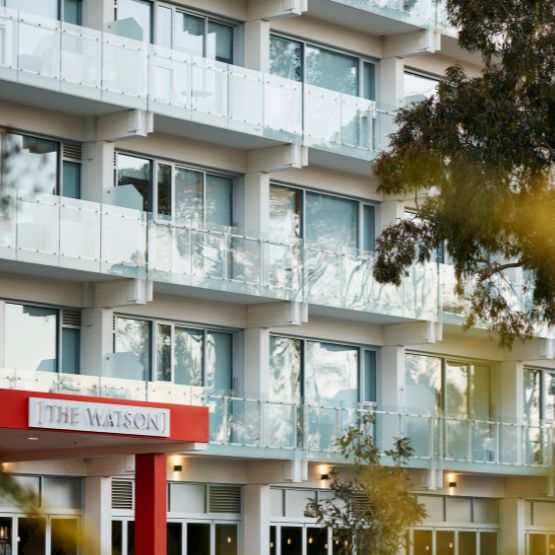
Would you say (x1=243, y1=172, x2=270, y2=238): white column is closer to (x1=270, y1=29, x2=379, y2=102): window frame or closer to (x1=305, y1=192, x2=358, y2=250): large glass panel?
(x1=305, y1=192, x2=358, y2=250): large glass panel

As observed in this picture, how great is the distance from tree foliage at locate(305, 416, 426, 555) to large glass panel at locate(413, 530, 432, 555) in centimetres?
694

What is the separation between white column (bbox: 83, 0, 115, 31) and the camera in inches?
1153

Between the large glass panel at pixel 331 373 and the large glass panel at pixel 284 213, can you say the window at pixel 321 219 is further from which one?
the large glass panel at pixel 331 373

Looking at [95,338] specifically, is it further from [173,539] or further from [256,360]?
[173,539]

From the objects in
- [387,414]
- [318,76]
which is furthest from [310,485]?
[318,76]

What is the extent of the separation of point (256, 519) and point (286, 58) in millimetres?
10372

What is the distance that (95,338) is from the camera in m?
29.4

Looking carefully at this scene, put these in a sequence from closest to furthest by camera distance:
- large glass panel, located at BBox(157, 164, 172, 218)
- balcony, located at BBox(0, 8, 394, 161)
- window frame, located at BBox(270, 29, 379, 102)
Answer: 1. balcony, located at BBox(0, 8, 394, 161)
2. large glass panel, located at BBox(157, 164, 172, 218)
3. window frame, located at BBox(270, 29, 379, 102)

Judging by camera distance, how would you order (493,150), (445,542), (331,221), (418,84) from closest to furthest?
(493,150)
(331,221)
(418,84)
(445,542)

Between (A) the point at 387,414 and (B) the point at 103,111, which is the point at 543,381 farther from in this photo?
(B) the point at 103,111

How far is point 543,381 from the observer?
42.0m

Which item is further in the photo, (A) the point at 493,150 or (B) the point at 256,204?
(B) the point at 256,204

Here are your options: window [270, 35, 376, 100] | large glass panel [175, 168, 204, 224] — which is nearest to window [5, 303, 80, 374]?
large glass panel [175, 168, 204, 224]

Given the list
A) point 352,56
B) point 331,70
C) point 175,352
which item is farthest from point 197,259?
point 352,56
